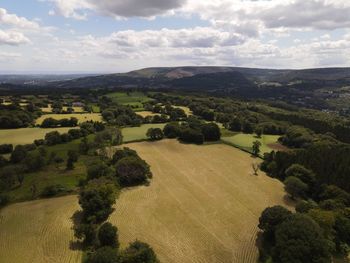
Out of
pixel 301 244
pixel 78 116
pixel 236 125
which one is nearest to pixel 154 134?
pixel 236 125

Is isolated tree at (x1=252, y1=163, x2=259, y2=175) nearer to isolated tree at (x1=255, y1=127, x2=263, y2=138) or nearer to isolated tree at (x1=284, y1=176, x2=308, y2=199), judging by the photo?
isolated tree at (x1=284, y1=176, x2=308, y2=199)

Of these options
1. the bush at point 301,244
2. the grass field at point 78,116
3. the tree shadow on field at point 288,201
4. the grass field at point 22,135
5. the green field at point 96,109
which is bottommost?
the tree shadow on field at point 288,201

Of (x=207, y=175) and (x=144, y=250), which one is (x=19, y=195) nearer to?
(x=144, y=250)

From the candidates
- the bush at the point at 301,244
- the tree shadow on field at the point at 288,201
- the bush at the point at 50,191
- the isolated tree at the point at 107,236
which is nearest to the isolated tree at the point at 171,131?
the tree shadow on field at the point at 288,201

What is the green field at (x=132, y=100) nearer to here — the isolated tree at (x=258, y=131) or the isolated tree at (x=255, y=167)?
the isolated tree at (x=258, y=131)

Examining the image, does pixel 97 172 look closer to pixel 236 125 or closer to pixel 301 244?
pixel 301 244

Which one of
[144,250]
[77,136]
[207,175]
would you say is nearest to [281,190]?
[207,175]

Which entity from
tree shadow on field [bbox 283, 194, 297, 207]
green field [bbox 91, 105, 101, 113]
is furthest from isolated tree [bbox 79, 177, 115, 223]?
green field [bbox 91, 105, 101, 113]
